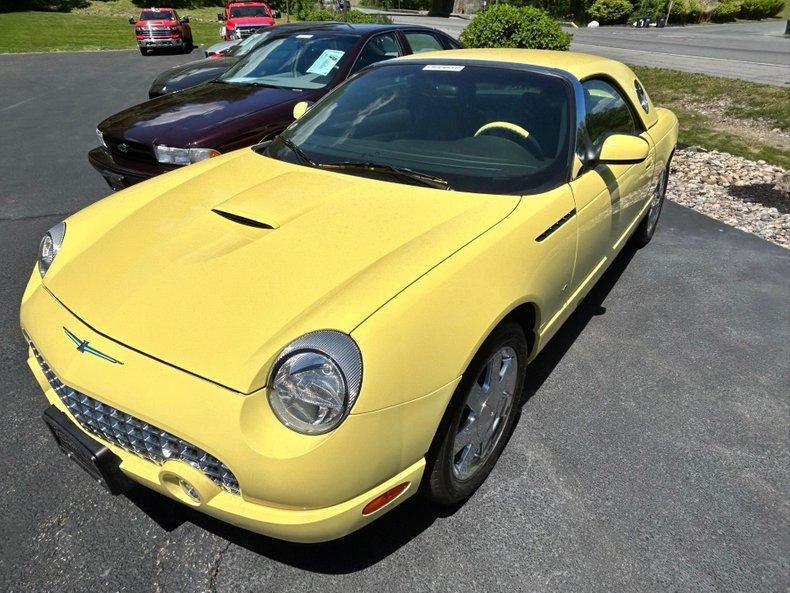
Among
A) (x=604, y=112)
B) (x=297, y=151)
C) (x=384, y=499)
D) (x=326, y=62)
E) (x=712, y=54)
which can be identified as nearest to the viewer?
(x=384, y=499)

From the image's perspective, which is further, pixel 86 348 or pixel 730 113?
pixel 730 113

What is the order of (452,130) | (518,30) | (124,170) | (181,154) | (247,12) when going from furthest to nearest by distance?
(247,12)
(518,30)
(124,170)
(181,154)
(452,130)

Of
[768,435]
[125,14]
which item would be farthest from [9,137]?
[125,14]

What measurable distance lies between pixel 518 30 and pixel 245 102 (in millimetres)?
6878

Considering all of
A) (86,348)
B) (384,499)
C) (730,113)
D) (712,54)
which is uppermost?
(86,348)

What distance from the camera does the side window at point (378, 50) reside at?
17.7 feet

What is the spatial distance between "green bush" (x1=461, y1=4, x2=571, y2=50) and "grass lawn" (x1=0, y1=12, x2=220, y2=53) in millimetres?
17179

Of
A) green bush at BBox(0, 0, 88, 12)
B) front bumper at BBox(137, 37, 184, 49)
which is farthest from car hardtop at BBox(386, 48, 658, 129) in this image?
green bush at BBox(0, 0, 88, 12)

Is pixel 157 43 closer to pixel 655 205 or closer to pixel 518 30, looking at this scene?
pixel 518 30

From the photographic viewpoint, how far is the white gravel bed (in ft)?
17.3

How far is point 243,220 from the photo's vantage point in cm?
226

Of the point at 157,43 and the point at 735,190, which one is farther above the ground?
the point at 157,43

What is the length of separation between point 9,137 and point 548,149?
8382 millimetres

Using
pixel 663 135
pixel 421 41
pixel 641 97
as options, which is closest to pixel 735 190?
pixel 663 135
